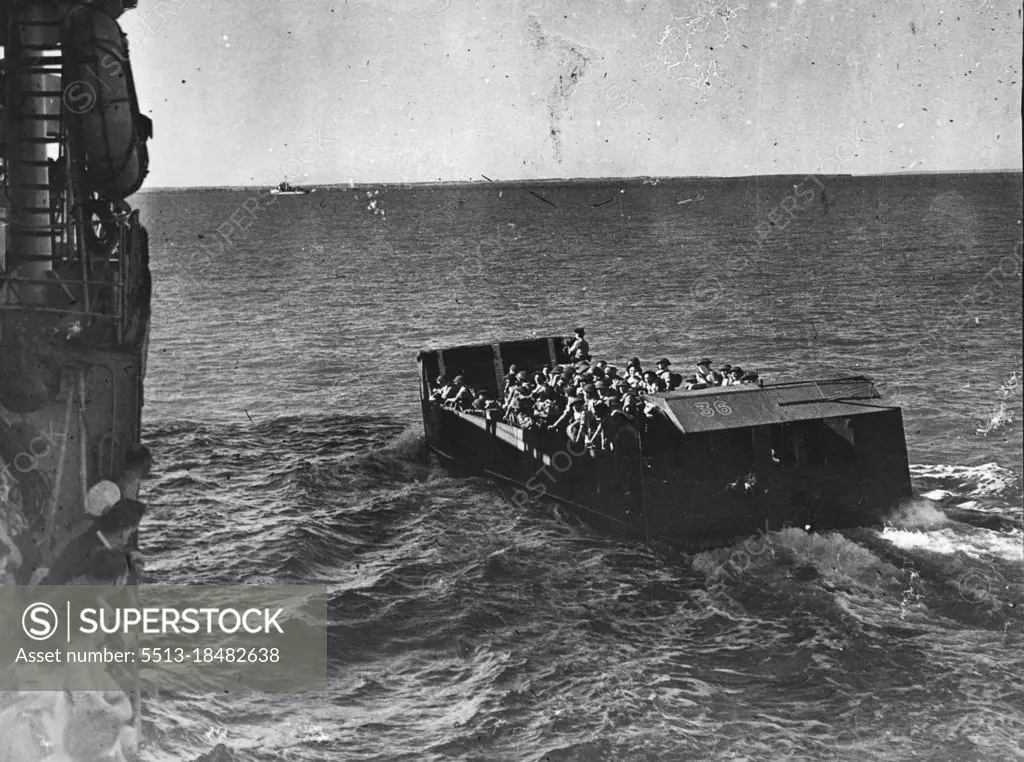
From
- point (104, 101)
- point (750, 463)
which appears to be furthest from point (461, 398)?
point (104, 101)

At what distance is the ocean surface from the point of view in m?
12.3

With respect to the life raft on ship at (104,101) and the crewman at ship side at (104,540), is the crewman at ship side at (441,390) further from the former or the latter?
the crewman at ship side at (104,540)

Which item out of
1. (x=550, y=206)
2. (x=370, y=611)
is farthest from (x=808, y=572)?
(x=550, y=206)

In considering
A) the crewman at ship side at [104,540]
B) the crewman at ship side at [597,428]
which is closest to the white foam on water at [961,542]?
the crewman at ship side at [597,428]

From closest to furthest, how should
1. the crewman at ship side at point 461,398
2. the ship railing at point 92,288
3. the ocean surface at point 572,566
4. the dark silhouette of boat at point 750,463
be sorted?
the ship railing at point 92,288
the ocean surface at point 572,566
the dark silhouette of boat at point 750,463
the crewman at ship side at point 461,398

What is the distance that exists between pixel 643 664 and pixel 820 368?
22572 millimetres

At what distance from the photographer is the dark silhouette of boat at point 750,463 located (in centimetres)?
1762

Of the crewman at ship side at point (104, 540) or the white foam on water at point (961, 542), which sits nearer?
the crewman at ship side at point (104, 540)

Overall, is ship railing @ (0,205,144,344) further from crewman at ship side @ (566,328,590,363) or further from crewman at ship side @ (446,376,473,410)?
crewman at ship side @ (566,328,590,363)

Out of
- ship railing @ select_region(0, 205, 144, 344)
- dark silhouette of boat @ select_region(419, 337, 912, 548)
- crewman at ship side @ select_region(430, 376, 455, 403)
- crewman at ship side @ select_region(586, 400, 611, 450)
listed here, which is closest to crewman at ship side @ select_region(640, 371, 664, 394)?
dark silhouette of boat @ select_region(419, 337, 912, 548)

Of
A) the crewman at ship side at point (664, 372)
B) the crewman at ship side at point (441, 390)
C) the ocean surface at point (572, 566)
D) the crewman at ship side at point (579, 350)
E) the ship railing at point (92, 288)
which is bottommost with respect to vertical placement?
the ocean surface at point (572, 566)

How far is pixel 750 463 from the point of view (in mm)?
17812

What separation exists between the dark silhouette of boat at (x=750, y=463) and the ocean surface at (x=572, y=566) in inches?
19.4

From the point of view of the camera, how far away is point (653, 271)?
6462 cm
